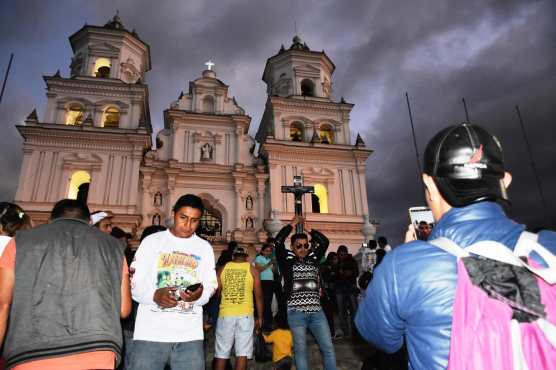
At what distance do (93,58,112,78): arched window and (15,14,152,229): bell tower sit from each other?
0.06 meters

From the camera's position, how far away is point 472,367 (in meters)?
1.12

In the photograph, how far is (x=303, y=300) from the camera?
427 cm

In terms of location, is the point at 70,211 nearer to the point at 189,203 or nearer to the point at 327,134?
the point at 189,203

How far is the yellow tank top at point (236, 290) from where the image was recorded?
13.7 ft

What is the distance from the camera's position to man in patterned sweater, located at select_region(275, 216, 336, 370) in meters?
4.12

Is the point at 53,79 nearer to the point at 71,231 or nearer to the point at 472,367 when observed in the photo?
the point at 71,231

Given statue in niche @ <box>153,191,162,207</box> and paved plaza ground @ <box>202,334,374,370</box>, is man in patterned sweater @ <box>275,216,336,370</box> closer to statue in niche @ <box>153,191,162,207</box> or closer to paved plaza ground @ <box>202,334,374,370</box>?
paved plaza ground @ <box>202,334,374,370</box>

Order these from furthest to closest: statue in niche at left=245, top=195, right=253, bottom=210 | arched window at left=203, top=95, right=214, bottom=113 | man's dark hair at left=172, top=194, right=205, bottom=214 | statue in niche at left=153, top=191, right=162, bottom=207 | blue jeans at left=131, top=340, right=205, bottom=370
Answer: arched window at left=203, top=95, right=214, bottom=113
statue in niche at left=245, top=195, right=253, bottom=210
statue in niche at left=153, top=191, right=162, bottom=207
man's dark hair at left=172, top=194, right=205, bottom=214
blue jeans at left=131, top=340, right=205, bottom=370

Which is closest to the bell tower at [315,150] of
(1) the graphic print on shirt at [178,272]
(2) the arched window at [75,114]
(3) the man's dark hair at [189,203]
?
(2) the arched window at [75,114]

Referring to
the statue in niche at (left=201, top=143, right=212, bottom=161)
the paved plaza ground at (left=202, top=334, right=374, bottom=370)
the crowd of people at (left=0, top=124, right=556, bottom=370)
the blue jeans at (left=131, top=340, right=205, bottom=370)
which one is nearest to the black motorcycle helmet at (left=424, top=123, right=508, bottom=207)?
the crowd of people at (left=0, top=124, right=556, bottom=370)

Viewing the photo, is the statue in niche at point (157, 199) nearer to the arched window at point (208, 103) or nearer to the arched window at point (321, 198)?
the arched window at point (208, 103)

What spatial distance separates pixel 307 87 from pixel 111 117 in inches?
509

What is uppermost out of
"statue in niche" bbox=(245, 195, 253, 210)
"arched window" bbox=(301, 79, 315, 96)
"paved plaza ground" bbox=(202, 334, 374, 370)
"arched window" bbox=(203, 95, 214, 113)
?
"arched window" bbox=(301, 79, 315, 96)

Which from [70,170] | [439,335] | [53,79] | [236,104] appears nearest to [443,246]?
[439,335]
